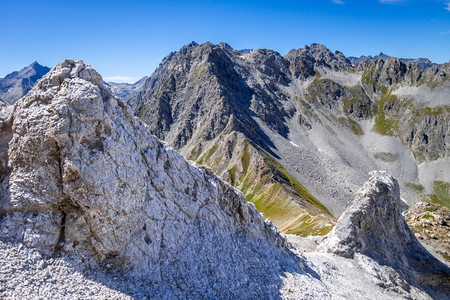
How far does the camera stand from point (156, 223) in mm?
25906

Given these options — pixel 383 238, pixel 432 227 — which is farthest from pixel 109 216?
pixel 432 227

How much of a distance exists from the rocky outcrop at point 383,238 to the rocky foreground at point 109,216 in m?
12.0

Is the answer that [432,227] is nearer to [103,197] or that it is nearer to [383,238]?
[383,238]

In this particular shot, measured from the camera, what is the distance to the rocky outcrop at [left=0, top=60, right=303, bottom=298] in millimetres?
21609

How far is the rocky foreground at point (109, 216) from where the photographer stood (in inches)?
820

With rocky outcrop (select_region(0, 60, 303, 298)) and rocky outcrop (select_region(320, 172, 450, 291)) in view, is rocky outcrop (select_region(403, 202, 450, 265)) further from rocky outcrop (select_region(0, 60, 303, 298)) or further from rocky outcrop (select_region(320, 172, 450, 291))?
rocky outcrop (select_region(0, 60, 303, 298))

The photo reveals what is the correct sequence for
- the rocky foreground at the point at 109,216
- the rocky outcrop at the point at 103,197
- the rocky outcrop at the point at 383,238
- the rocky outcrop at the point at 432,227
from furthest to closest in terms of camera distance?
1. the rocky outcrop at the point at 432,227
2. the rocky outcrop at the point at 383,238
3. the rocky outcrop at the point at 103,197
4. the rocky foreground at the point at 109,216

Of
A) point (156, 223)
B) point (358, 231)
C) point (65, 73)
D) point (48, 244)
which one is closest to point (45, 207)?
point (48, 244)

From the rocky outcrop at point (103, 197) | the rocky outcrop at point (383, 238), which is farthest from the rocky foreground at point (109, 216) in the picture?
the rocky outcrop at point (383, 238)

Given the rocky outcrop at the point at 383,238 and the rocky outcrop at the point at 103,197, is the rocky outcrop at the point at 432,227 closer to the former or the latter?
the rocky outcrop at the point at 383,238

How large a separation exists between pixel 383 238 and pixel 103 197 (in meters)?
41.9

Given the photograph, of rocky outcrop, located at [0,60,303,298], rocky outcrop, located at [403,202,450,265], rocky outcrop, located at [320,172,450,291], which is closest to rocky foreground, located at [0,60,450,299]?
rocky outcrop, located at [0,60,303,298]

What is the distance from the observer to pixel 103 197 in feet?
74.8

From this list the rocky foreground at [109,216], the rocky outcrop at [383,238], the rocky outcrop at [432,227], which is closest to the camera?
the rocky foreground at [109,216]
